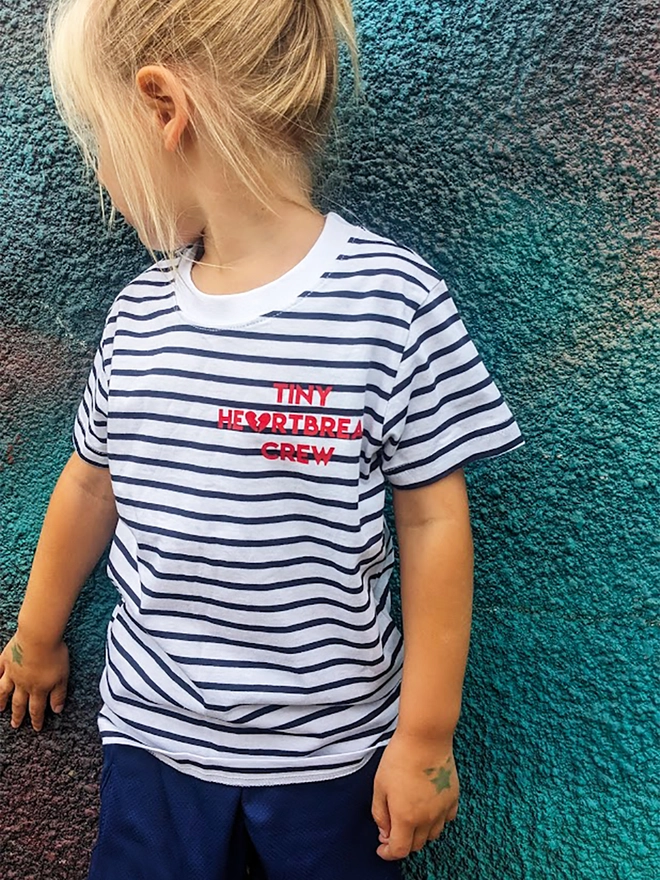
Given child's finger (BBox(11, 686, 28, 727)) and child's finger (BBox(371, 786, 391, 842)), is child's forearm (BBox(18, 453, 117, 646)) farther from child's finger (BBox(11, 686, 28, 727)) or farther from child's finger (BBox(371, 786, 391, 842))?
child's finger (BBox(371, 786, 391, 842))

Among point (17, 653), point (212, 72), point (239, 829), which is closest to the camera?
point (212, 72)

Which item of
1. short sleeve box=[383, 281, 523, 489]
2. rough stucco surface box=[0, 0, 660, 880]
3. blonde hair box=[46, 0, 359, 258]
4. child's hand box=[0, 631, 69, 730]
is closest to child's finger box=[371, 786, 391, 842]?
rough stucco surface box=[0, 0, 660, 880]

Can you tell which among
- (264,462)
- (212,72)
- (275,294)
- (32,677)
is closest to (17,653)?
(32,677)

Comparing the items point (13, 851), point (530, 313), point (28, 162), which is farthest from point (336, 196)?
point (13, 851)

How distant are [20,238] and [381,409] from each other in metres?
0.51

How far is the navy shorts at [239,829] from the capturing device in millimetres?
742

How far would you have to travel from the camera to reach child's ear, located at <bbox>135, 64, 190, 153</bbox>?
65 cm

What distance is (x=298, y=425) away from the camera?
677 millimetres

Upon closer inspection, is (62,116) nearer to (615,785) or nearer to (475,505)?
(475,505)

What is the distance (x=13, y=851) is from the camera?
3.14ft

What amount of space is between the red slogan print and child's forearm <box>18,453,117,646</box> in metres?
0.23

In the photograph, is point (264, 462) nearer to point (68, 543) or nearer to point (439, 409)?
Result: point (439, 409)

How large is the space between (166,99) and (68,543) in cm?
47

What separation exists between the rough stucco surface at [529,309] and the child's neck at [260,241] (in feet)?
0.46
